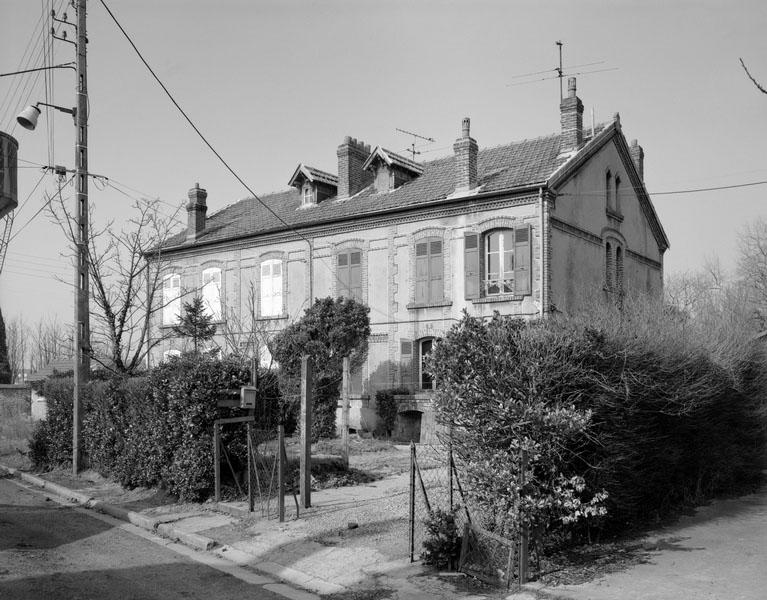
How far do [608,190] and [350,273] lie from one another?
9.98m

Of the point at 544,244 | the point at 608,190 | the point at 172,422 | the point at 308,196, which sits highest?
the point at 308,196

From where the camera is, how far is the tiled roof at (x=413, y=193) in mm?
23703

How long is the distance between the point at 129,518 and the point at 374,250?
15.7 m

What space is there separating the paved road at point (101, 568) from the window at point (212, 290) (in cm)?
1959

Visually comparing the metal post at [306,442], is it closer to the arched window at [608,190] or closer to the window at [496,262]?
the window at [496,262]

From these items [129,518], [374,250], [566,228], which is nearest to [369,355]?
[374,250]

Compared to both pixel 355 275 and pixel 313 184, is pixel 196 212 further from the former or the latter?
pixel 355 275

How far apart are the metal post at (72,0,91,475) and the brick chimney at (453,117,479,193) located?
11.9 m

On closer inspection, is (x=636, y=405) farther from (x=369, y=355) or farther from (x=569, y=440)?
(x=369, y=355)

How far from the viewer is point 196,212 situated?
32719mm

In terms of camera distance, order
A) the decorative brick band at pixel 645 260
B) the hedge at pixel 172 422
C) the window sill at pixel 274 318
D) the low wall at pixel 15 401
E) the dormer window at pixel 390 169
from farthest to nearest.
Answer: the low wall at pixel 15 401
the decorative brick band at pixel 645 260
the window sill at pixel 274 318
the dormer window at pixel 390 169
the hedge at pixel 172 422

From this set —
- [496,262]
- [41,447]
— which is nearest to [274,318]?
[496,262]

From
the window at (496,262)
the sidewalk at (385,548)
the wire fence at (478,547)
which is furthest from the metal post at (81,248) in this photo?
the window at (496,262)

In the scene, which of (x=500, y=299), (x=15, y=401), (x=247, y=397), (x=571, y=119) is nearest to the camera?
(x=247, y=397)
